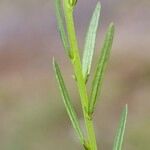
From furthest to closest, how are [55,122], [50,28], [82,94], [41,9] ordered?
[41,9] < [50,28] < [55,122] < [82,94]

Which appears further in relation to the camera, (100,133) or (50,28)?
(50,28)

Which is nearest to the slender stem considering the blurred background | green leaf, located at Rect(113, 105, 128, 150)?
green leaf, located at Rect(113, 105, 128, 150)

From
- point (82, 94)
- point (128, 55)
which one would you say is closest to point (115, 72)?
point (128, 55)

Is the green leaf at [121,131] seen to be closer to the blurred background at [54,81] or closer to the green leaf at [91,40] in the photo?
the green leaf at [91,40]

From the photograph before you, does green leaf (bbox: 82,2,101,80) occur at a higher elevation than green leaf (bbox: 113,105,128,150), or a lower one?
higher

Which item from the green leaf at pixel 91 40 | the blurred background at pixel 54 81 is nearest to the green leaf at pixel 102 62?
the green leaf at pixel 91 40

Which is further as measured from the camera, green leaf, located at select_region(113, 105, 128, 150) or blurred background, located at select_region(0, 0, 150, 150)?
blurred background, located at select_region(0, 0, 150, 150)

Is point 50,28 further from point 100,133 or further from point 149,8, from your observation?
point 100,133

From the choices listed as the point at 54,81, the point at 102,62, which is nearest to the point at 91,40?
the point at 102,62

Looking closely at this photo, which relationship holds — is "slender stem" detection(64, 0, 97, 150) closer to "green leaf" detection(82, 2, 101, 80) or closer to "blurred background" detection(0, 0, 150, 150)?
"green leaf" detection(82, 2, 101, 80)
